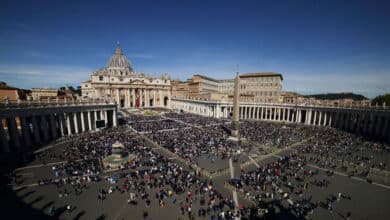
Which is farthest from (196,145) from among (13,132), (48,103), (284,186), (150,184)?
(48,103)

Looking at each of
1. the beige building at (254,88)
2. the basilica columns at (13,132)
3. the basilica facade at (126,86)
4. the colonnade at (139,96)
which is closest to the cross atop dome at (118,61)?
the basilica facade at (126,86)

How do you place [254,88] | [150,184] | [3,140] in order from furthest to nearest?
[254,88] → [3,140] → [150,184]

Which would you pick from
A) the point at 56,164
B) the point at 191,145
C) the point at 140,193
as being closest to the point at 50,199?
the point at 140,193

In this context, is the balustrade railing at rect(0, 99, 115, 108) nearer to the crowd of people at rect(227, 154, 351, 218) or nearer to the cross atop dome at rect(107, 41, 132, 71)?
the crowd of people at rect(227, 154, 351, 218)

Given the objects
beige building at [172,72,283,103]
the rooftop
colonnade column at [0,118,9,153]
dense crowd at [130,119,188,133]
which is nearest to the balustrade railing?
colonnade column at [0,118,9,153]

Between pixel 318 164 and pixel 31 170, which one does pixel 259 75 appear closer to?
pixel 318 164

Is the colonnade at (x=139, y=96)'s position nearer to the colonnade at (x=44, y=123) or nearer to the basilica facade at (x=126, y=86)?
the basilica facade at (x=126, y=86)

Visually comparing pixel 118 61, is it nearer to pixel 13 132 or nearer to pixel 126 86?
pixel 126 86
